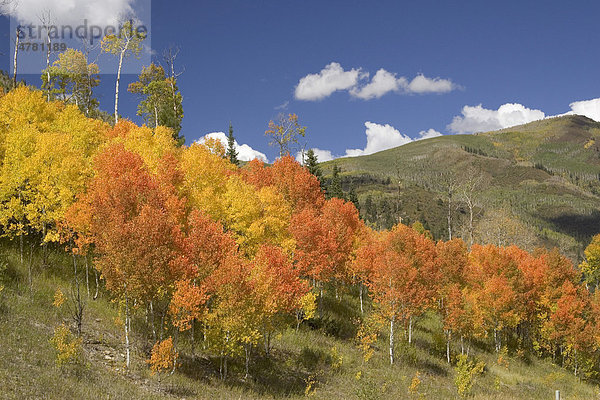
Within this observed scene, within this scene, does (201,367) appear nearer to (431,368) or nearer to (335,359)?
(335,359)

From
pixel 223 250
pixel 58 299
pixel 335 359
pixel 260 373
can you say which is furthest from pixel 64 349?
pixel 335 359

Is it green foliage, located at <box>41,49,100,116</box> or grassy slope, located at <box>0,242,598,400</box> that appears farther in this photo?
green foliage, located at <box>41,49,100,116</box>

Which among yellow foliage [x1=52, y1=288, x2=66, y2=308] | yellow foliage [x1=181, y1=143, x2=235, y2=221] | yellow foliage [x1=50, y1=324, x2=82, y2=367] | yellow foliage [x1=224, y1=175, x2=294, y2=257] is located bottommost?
yellow foliage [x1=50, y1=324, x2=82, y2=367]

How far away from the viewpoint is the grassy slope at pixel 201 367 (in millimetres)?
18453

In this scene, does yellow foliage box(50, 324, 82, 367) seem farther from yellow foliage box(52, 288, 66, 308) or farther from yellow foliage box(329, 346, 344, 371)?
yellow foliage box(329, 346, 344, 371)

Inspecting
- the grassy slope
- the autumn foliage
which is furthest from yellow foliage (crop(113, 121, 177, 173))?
the grassy slope

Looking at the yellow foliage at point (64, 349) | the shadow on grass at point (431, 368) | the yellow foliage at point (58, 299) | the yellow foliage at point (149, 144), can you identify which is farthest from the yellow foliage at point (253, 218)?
the shadow on grass at point (431, 368)

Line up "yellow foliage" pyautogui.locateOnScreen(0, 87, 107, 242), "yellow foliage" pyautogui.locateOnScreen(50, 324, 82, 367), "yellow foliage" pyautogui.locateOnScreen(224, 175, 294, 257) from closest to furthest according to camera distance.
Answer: "yellow foliage" pyautogui.locateOnScreen(50, 324, 82, 367)
"yellow foliage" pyautogui.locateOnScreen(0, 87, 107, 242)
"yellow foliage" pyautogui.locateOnScreen(224, 175, 294, 257)

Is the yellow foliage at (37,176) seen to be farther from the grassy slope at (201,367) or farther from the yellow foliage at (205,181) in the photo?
the yellow foliage at (205,181)

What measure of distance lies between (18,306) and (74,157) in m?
12.0

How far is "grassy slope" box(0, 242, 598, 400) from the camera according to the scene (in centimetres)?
1845

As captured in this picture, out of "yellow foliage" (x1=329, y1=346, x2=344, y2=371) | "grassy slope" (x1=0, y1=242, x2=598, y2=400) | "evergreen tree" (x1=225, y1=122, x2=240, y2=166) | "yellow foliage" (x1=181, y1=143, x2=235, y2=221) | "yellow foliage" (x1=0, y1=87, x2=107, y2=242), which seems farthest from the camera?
"evergreen tree" (x1=225, y1=122, x2=240, y2=166)

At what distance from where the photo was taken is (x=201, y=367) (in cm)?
2642

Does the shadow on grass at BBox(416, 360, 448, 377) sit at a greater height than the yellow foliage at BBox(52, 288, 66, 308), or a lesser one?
lesser
